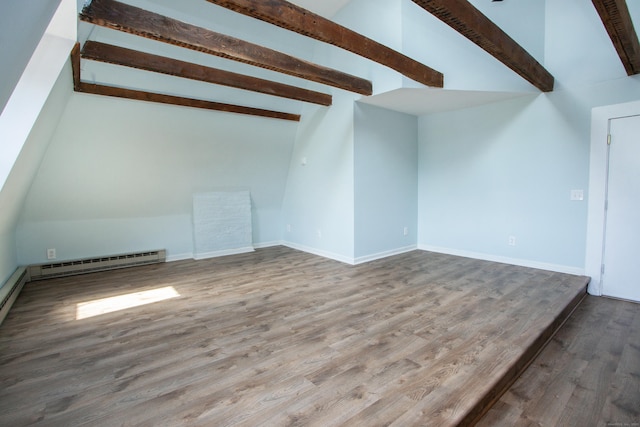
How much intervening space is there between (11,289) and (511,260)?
571 cm

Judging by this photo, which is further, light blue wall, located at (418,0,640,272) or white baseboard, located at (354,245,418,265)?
white baseboard, located at (354,245,418,265)

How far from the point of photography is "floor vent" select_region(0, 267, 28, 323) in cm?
275

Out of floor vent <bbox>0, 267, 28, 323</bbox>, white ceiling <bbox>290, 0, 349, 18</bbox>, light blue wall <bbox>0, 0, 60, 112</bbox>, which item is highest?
white ceiling <bbox>290, 0, 349, 18</bbox>

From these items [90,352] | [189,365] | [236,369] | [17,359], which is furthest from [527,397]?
[17,359]

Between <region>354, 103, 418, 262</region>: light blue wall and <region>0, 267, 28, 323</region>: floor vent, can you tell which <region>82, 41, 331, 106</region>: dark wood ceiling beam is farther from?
<region>0, 267, 28, 323</region>: floor vent

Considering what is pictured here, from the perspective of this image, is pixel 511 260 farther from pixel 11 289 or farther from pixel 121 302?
pixel 11 289

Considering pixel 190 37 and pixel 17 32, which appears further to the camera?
pixel 190 37

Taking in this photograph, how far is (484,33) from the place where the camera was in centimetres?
237

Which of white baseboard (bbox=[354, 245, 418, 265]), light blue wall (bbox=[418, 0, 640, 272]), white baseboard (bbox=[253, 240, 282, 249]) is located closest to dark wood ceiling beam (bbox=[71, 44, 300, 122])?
white baseboard (bbox=[253, 240, 282, 249])

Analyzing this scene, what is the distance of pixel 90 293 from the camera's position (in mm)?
3365

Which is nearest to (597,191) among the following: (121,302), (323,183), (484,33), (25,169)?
(484,33)

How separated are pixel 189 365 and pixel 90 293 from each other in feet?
7.10

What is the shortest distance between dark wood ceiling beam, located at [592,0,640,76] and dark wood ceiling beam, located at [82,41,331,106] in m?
2.90

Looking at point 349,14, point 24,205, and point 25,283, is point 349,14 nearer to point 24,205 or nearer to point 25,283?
point 24,205
